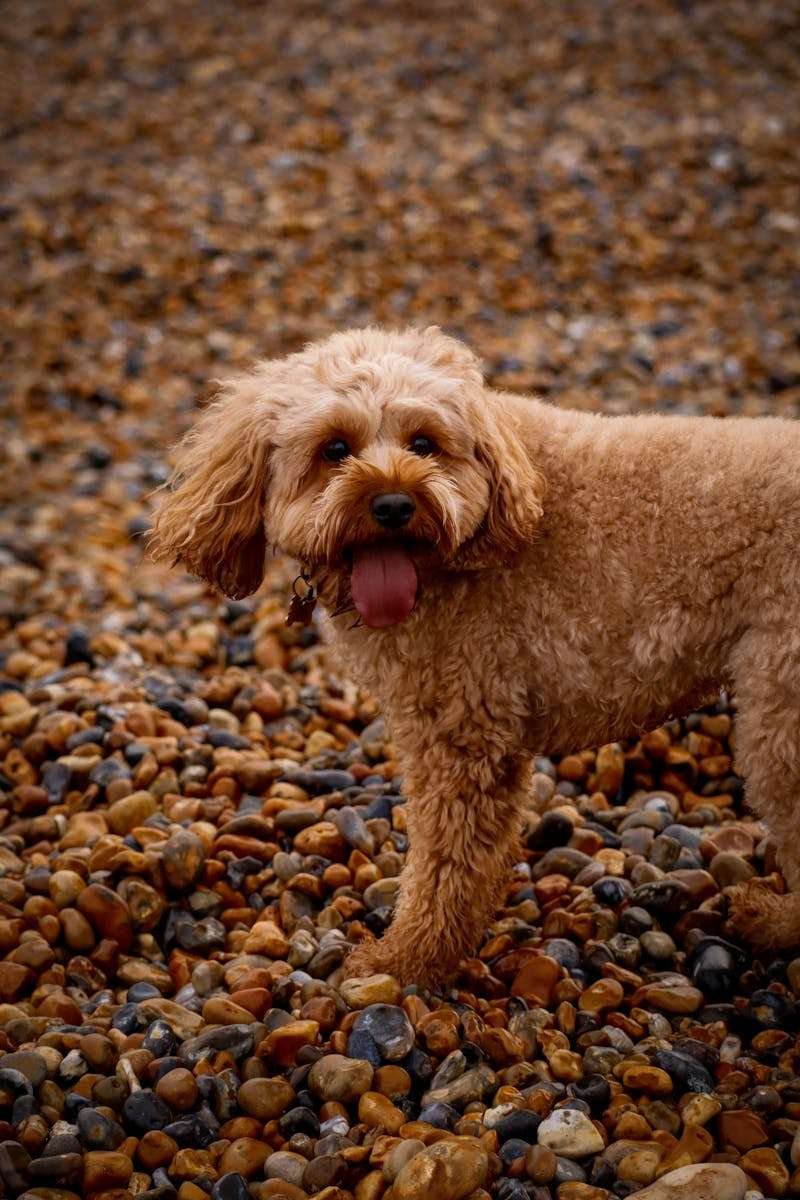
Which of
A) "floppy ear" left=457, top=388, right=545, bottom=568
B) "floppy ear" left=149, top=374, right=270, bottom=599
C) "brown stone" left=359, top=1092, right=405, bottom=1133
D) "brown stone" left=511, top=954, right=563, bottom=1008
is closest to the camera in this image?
"brown stone" left=359, top=1092, right=405, bottom=1133

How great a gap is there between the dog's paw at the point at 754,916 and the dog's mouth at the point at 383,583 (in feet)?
4.53

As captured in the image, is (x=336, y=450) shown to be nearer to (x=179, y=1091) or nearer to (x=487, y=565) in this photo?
(x=487, y=565)

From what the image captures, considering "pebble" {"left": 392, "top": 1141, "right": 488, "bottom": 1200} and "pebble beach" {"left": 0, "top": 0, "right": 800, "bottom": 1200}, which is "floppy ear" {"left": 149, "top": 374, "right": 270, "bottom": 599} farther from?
"pebble" {"left": 392, "top": 1141, "right": 488, "bottom": 1200}

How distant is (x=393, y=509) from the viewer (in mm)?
2393

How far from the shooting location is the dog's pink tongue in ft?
8.25

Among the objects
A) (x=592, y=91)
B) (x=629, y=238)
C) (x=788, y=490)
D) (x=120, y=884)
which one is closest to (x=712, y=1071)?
(x=788, y=490)

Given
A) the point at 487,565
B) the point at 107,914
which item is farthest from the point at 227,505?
the point at 107,914

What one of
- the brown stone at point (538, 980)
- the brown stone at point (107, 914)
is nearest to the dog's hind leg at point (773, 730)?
the brown stone at point (538, 980)

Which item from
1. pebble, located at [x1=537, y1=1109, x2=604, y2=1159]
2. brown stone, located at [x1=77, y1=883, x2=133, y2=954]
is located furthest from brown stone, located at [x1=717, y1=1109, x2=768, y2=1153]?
brown stone, located at [x1=77, y1=883, x2=133, y2=954]

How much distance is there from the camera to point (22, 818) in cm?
361

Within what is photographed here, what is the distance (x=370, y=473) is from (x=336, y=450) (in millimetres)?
191

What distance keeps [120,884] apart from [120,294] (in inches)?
213

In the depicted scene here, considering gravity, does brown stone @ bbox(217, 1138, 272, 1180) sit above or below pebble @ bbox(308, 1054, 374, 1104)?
below

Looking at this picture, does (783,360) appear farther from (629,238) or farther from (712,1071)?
(712,1071)
